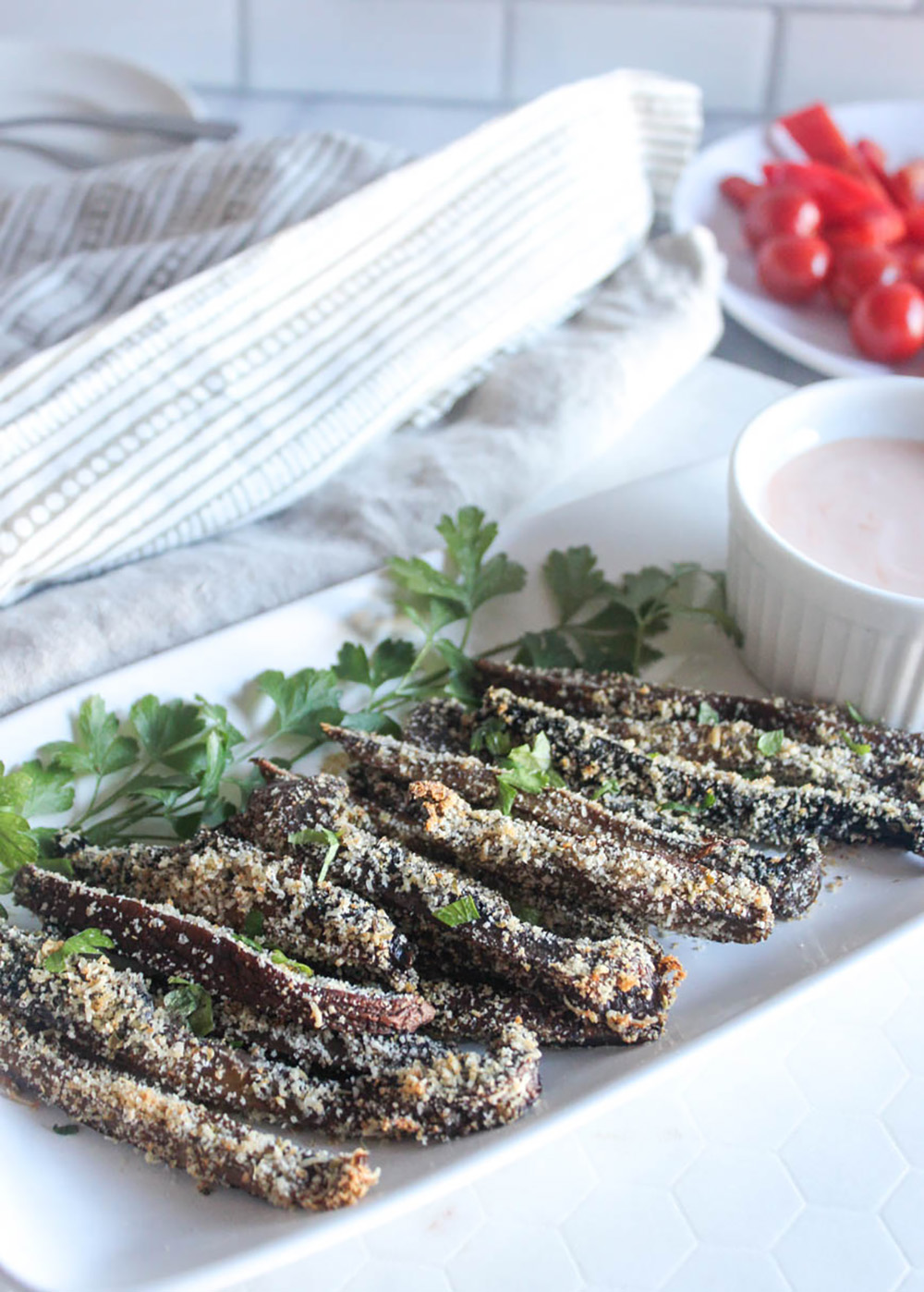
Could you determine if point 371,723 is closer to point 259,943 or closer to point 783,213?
point 259,943

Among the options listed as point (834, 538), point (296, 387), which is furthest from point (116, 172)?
point (834, 538)

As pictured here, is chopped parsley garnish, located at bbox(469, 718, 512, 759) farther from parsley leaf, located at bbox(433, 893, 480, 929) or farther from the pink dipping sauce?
the pink dipping sauce

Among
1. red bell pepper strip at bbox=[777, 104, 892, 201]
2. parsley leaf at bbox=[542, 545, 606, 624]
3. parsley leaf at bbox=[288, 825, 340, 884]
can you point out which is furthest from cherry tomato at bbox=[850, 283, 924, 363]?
parsley leaf at bbox=[288, 825, 340, 884]

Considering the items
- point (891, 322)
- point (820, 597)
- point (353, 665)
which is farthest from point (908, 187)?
point (353, 665)

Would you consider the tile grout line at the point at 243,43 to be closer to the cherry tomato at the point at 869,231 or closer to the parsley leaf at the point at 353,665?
the cherry tomato at the point at 869,231

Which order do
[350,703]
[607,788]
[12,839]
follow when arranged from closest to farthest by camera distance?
[12,839] → [607,788] → [350,703]

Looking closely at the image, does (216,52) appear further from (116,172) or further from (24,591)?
(24,591)

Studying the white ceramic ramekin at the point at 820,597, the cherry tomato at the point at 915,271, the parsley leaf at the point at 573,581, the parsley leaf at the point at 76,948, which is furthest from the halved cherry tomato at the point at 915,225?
the parsley leaf at the point at 76,948
